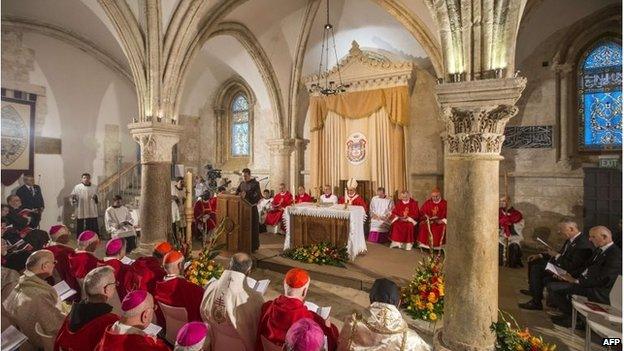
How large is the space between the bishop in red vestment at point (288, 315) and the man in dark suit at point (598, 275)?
347 centimetres

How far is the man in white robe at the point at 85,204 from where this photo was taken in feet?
31.3

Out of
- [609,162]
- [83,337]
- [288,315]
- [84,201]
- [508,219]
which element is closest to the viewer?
[83,337]

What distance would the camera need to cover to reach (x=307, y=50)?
10.9m

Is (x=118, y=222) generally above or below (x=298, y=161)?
below

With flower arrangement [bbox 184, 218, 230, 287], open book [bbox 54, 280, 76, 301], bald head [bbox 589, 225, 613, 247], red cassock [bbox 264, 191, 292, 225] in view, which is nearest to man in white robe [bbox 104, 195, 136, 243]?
flower arrangement [bbox 184, 218, 230, 287]

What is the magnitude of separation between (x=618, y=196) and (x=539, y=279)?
3.46 m

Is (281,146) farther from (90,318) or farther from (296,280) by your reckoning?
(90,318)

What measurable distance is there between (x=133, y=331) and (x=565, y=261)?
5.37 meters

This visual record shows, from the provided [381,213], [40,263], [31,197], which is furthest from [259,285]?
[31,197]

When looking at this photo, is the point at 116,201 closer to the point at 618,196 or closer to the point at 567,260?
the point at 567,260

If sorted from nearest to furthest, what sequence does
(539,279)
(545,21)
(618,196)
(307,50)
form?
(539,279) → (618,196) → (545,21) → (307,50)

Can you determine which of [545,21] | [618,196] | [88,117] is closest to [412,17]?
[545,21]

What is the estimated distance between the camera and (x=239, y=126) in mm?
13797

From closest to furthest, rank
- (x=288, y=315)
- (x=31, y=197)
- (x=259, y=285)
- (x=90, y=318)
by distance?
(x=90, y=318)
(x=288, y=315)
(x=259, y=285)
(x=31, y=197)
